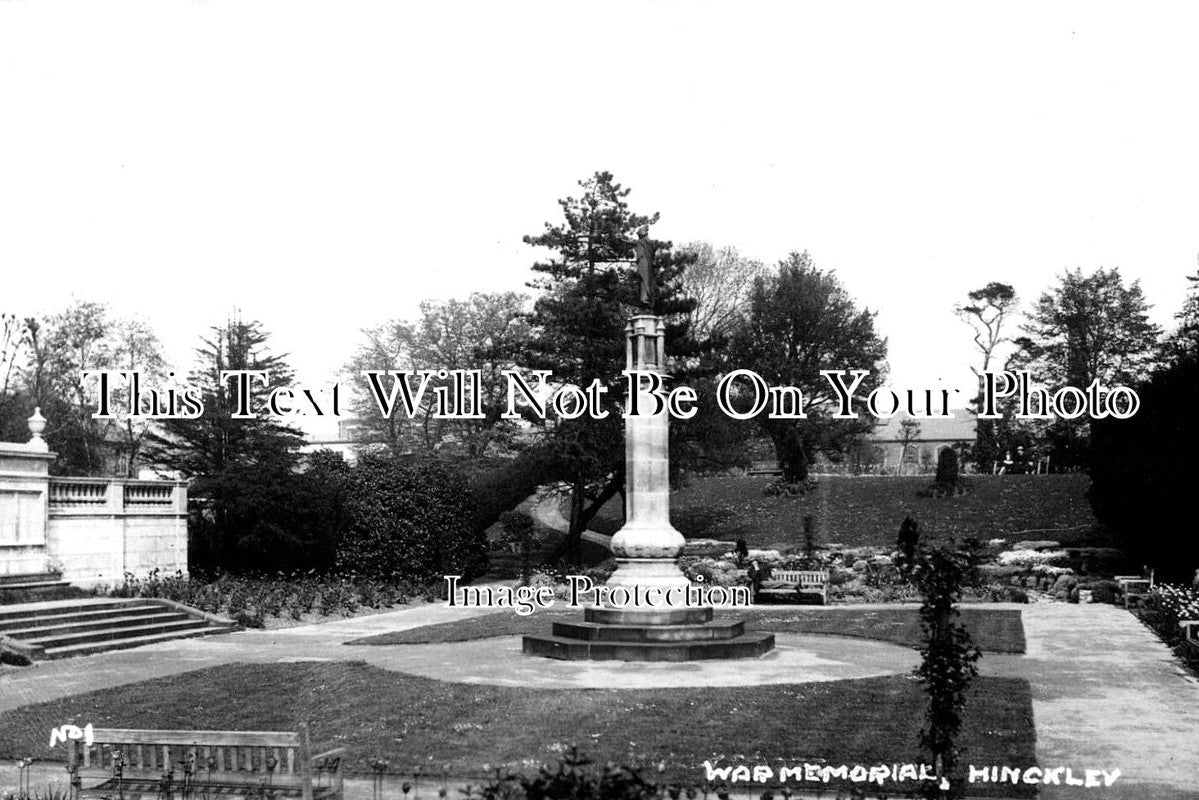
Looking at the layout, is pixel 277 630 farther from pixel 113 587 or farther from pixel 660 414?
pixel 660 414

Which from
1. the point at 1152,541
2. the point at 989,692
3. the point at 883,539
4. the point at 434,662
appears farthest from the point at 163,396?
the point at 883,539

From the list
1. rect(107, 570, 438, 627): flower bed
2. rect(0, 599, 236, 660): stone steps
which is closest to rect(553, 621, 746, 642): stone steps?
rect(0, 599, 236, 660): stone steps

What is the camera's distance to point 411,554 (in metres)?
33.0

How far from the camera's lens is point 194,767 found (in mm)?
9109

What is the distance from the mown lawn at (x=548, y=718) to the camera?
1111 cm

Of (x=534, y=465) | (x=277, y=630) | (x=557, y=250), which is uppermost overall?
(x=557, y=250)

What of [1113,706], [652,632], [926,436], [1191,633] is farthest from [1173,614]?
[926,436]

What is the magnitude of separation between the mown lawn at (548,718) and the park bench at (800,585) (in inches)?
581

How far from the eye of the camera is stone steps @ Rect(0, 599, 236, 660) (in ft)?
65.9

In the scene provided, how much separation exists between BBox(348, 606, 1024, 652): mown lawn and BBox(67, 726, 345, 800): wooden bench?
458 inches

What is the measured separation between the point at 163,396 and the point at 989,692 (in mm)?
Answer: 15140

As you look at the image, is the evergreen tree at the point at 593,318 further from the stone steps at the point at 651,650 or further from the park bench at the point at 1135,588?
the stone steps at the point at 651,650

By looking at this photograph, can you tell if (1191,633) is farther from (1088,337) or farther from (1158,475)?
(1088,337)

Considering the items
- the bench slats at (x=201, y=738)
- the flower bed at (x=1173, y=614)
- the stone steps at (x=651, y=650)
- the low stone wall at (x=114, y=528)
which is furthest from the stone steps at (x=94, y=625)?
the flower bed at (x=1173, y=614)
